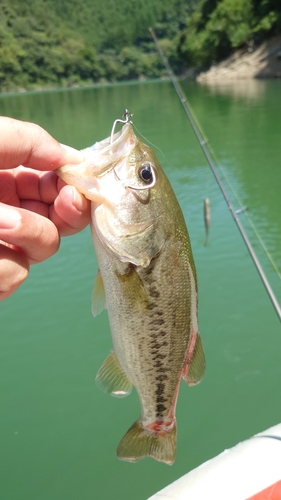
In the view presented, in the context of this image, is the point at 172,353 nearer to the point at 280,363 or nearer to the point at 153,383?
the point at 153,383

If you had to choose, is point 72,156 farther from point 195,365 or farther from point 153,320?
point 195,365

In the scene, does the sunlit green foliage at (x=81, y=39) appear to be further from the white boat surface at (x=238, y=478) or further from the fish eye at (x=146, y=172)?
the fish eye at (x=146, y=172)

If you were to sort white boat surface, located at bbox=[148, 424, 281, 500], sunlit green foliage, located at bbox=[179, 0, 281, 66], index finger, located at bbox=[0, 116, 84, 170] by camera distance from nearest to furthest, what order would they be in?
index finger, located at bbox=[0, 116, 84, 170], white boat surface, located at bbox=[148, 424, 281, 500], sunlit green foliage, located at bbox=[179, 0, 281, 66]

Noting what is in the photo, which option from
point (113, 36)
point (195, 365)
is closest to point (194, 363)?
point (195, 365)

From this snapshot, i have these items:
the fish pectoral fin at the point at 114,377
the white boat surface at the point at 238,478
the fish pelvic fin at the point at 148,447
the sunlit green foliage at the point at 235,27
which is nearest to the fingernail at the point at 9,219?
the fish pectoral fin at the point at 114,377

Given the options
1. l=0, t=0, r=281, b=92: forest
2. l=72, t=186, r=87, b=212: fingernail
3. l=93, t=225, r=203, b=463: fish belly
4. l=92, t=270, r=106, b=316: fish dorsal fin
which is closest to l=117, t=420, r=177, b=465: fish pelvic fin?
l=93, t=225, r=203, b=463: fish belly

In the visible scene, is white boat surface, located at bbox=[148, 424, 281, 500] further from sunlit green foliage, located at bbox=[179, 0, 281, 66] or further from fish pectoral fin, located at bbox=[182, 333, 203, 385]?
sunlit green foliage, located at bbox=[179, 0, 281, 66]
